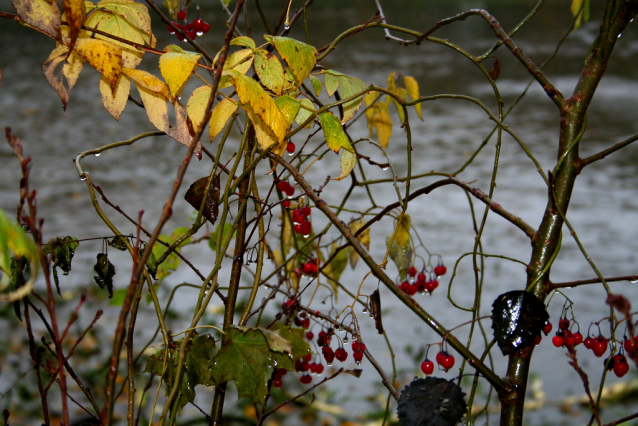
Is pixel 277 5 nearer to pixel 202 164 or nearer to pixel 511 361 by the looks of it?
pixel 202 164

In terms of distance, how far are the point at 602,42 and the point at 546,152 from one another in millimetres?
5028

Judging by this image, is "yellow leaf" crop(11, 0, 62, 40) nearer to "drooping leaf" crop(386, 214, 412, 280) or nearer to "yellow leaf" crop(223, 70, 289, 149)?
"yellow leaf" crop(223, 70, 289, 149)

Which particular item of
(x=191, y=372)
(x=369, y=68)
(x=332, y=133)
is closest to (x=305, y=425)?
(x=191, y=372)

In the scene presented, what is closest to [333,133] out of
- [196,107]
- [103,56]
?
[196,107]

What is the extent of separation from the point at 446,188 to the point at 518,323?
4342 mm

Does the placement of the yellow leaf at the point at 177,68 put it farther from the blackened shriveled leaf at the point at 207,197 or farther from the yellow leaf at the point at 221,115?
the blackened shriveled leaf at the point at 207,197

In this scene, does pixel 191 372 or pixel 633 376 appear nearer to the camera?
pixel 191 372

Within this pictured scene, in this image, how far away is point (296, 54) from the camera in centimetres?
75

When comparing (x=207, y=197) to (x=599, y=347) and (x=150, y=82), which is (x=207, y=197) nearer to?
(x=150, y=82)

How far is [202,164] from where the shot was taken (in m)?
5.36

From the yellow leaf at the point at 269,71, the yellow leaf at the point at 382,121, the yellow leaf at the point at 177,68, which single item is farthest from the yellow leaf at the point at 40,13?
the yellow leaf at the point at 382,121

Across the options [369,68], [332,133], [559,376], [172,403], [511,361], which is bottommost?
[172,403]

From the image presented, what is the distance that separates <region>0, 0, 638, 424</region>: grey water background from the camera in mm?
3215

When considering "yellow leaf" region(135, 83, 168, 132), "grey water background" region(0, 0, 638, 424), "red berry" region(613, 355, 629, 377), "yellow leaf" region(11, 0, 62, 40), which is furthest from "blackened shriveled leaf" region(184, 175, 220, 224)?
"grey water background" region(0, 0, 638, 424)
